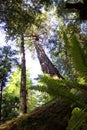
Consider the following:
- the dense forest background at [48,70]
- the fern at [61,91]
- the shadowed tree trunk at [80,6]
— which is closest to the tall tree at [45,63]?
the dense forest background at [48,70]

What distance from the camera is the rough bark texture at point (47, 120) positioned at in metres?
4.54

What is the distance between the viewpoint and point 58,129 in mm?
4336

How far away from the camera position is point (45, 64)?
54.9 feet

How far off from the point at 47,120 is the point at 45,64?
39.5ft

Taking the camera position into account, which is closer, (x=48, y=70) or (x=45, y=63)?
(x=48, y=70)

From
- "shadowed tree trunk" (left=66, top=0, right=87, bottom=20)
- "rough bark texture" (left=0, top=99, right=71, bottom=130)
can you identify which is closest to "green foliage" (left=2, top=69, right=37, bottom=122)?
"rough bark texture" (left=0, top=99, right=71, bottom=130)

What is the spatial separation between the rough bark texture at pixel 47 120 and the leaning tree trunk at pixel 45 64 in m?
9.50

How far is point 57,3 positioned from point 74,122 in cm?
822

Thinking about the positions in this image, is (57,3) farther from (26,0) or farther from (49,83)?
(49,83)

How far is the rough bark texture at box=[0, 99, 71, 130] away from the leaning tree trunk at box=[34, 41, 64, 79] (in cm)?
950

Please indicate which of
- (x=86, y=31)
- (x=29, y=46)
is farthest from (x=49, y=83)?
(x=29, y=46)

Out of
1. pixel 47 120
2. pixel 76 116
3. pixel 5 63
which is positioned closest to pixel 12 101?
pixel 5 63

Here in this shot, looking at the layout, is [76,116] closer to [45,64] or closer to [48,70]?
[48,70]

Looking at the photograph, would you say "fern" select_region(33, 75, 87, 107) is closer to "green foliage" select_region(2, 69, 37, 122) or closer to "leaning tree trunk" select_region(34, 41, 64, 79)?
"leaning tree trunk" select_region(34, 41, 64, 79)
